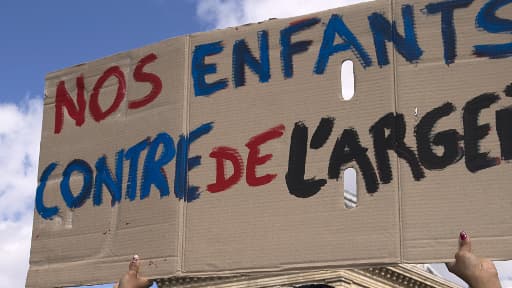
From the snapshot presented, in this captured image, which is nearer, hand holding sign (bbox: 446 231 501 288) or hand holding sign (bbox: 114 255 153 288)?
hand holding sign (bbox: 446 231 501 288)

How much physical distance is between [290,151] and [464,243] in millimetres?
976

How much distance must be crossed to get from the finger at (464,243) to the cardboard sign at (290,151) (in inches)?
9.1

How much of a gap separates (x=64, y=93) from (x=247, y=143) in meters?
1.26

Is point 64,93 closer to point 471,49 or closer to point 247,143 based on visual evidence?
point 247,143

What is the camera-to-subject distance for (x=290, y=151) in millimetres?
3773

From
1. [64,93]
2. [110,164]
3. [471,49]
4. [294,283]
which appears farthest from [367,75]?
[294,283]

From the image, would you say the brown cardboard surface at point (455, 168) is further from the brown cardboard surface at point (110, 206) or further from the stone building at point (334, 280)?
the stone building at point (334, 280)

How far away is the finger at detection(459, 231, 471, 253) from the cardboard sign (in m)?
0.23

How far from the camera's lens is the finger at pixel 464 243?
3.04 m

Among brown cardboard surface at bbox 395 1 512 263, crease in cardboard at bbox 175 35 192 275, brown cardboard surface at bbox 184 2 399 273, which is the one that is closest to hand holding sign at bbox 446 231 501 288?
brown cardboard surface at bbox 395 1 512 263

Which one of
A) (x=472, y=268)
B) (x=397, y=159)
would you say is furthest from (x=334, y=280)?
(x=472, y=268)

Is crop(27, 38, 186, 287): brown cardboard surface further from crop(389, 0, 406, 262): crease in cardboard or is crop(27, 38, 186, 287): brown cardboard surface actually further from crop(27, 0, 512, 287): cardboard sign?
crop(389, 0, 406, 262): crease in cardboard

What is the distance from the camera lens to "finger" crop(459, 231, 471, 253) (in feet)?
9.97

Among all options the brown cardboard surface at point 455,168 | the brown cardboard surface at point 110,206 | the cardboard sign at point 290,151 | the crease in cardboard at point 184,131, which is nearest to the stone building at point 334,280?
the brown cardboard surface at point 110,206
